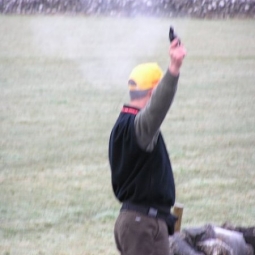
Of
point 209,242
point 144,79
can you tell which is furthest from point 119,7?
point 144,79

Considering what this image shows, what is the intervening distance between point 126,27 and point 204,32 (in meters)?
1.14

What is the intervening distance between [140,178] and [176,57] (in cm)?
47

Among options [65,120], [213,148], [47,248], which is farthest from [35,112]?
[47,248]

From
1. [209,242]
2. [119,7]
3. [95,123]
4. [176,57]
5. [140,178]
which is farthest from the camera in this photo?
[95,123]

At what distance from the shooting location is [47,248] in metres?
4.03

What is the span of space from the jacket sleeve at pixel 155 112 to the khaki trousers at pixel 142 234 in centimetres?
28

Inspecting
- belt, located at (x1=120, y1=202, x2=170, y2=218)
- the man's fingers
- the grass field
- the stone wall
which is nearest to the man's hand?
the man's fingers

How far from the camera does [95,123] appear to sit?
650cm

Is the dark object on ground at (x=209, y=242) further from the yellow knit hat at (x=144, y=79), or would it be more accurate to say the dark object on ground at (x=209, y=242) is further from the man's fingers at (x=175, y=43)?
the man's fingers at (x=175, y=43)

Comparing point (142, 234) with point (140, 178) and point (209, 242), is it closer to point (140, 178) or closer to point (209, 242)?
point (140, 178)

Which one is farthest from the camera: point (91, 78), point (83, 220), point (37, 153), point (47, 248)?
point (91, 78)

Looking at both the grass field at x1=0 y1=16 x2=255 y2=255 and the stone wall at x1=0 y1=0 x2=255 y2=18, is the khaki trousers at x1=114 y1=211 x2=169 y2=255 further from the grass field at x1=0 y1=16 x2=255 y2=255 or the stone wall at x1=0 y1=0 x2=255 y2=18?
the stone wall at x1=0 y1=0 x2=255 y2=18

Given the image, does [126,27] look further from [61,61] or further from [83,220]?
[83,220]

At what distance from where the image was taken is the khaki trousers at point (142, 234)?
269 centimetres
